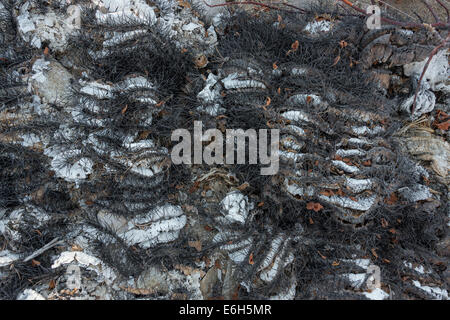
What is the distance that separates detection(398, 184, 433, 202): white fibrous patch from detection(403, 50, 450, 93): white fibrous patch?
0.78 metres

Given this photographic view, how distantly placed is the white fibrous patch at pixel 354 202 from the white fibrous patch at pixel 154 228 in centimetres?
99

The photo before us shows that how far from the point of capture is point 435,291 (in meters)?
1.94

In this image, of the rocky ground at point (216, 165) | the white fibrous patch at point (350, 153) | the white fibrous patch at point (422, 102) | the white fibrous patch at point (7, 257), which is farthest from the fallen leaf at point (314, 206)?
the white fibrous patch at point (7, 257)

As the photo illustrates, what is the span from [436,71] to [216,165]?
5.79ft

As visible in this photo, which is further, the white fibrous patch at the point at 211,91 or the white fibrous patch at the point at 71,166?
the white fibrous patch at the point at 211,91

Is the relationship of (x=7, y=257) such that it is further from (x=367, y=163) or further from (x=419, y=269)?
(x=419, y=269)

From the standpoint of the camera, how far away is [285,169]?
Answer: 200 centimetres

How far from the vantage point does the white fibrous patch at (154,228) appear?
2.05 metres

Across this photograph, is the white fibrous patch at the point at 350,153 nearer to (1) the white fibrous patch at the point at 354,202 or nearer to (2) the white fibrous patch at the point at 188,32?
(1) the white fibrous patch at the point at 354,202

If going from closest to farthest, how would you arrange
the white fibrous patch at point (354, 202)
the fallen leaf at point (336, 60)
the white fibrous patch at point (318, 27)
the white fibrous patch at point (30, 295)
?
the white fibrous patch at point (30, 295), the white fibrous patch at point (354, 202), the fallen leaf at point (336, 60), the white fibrous patch at point (318, 27)

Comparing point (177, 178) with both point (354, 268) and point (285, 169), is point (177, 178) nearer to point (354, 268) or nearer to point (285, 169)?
point (285, 169)

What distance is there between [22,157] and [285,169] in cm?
181

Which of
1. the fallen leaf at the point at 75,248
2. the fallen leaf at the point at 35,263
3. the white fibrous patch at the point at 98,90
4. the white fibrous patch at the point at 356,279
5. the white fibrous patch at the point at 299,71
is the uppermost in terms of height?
the white fibrous patch at the point at 299,71

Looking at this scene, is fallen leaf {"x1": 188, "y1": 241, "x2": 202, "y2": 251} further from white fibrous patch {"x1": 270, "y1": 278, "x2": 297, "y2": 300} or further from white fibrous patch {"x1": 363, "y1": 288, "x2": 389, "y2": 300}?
white fibrous patch {"x1": 363, "y1": 288, "x2": 389, "y2": 300}
